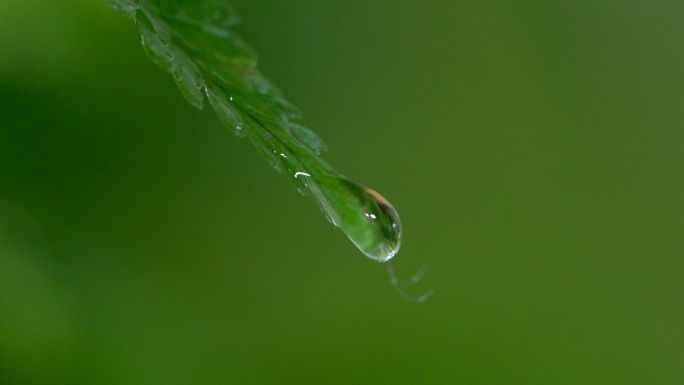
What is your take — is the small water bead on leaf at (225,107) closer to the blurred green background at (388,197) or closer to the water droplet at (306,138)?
the water droplet at (306,138)

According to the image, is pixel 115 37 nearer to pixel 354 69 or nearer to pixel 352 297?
pixel 354 69

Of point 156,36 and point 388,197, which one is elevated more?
point 388,197

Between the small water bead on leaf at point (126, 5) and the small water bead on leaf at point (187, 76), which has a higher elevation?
the small water bead on leaf at point (126, 5)

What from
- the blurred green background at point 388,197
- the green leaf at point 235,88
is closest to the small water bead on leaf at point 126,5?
the green leaf at point 235,88

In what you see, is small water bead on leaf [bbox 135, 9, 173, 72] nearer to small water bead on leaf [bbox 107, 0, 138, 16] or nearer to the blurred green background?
small water bead on leaf [bbox 107, 0, 138, 16]

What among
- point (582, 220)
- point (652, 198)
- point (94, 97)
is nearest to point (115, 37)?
point (94, 97)

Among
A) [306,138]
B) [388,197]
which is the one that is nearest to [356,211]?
[306,138]

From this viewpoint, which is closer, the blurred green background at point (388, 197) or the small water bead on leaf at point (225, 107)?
the small water bead on leaf at point (225, 107)

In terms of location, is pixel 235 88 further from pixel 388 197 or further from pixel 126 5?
pixel 388 197
